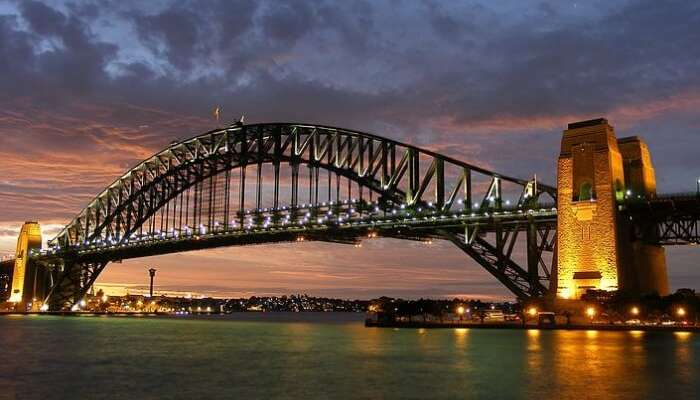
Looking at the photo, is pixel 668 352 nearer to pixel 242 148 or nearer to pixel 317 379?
pixel 317 379

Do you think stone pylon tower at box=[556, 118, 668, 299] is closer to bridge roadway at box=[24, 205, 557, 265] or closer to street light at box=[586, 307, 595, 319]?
street light at box=[586, 307, 595, 319]

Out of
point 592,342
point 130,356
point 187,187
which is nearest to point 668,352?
point 592,342

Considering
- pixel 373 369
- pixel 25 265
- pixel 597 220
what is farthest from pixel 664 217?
pixel 25 265

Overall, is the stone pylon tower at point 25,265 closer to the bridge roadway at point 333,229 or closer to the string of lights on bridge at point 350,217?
the bridge roadway at point 333,229

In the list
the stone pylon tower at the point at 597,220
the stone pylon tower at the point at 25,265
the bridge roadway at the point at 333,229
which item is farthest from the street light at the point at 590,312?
the stone pylon tower at the point at 25,265

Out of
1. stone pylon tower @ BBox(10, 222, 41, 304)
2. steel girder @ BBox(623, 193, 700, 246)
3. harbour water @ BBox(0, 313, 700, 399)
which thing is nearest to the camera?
harbour water @ BBox(0, 313, 700, 399)

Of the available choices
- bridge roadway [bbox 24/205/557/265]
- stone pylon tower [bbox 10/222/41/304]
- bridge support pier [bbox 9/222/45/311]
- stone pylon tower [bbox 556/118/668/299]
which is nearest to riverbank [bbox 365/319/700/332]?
stone pylon tower [bbox 556/118/668/299]
